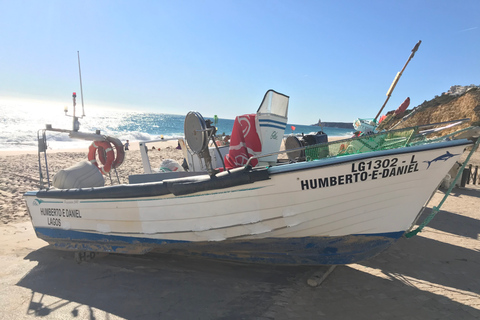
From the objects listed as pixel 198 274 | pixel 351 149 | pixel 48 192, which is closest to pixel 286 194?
pixel 351 149

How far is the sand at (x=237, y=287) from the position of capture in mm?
3656

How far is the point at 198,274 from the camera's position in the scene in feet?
15.4

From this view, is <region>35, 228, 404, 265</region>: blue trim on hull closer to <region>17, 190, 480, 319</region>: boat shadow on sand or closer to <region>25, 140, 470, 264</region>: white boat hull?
<region>25, 140, 470, 264</region>: white boat hull

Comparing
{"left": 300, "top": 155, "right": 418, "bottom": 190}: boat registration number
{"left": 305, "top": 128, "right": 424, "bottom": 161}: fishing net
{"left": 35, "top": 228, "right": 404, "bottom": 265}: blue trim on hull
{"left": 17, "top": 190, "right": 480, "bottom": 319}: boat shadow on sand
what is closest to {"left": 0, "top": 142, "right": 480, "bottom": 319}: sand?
{"left": 17, "top": 190, "right": 480, "bottom": 319}: boat shadow on sand

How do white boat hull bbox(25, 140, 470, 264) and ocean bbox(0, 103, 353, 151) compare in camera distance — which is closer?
white boat hull bbox(25, 140, 470, 264)

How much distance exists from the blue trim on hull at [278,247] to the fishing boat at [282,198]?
1 centimetres

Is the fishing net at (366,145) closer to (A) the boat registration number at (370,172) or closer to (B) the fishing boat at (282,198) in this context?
(B) the fishing boat at (282,198)

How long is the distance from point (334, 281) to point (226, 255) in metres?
1.57

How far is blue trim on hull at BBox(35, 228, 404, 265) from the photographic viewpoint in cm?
411

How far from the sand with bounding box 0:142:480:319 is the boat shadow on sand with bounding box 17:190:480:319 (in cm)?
1

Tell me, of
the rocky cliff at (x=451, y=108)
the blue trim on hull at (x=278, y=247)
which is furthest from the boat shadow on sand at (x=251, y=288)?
the rocky cliff at (x=451, y=108)

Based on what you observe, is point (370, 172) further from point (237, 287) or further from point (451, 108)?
point (451, 108)

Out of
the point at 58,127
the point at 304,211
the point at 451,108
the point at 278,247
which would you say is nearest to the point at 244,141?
the point at 304,211

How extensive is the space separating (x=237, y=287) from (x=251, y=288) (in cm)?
19
